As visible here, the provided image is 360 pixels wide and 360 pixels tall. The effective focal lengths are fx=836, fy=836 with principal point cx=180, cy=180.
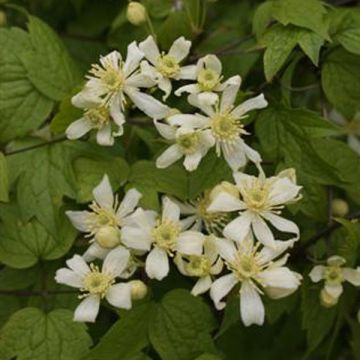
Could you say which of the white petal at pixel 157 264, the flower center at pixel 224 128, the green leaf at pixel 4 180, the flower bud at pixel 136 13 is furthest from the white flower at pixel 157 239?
the flower bud at pixel 136 13

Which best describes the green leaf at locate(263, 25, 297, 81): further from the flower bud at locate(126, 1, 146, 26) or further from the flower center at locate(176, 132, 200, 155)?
the flower bud at locate(126, 1, 146, 26)

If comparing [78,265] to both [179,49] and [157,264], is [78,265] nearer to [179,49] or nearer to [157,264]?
[157,264]

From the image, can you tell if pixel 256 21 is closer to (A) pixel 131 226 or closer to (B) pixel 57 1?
(A) pixel 131 226

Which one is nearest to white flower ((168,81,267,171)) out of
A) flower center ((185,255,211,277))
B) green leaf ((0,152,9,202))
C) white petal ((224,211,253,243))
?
white petal ((224,211,253,243))

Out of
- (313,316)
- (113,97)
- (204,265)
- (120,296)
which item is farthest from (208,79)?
(313,316)

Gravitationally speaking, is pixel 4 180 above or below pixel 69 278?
above

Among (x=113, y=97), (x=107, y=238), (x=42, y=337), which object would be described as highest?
(x=113, y=97)

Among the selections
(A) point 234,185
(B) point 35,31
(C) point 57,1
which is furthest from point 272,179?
(C) point 57,1
